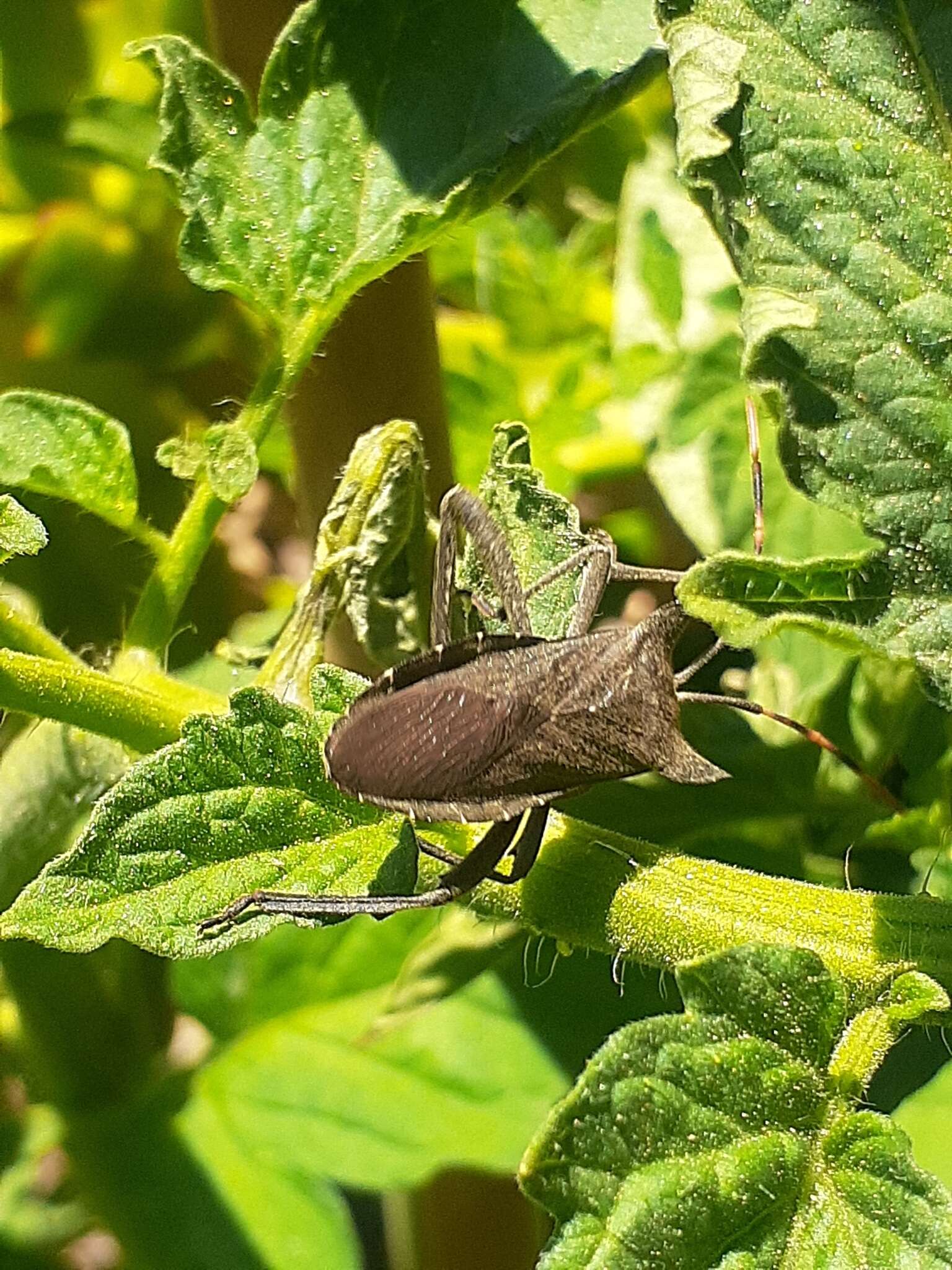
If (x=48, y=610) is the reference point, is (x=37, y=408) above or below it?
above

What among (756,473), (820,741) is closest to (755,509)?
(756,473)

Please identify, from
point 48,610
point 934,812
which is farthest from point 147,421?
point 934,812

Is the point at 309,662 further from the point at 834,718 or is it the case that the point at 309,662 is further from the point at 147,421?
the point at 147,421

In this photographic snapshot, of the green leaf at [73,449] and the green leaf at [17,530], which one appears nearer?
the green leaf at [17,530]

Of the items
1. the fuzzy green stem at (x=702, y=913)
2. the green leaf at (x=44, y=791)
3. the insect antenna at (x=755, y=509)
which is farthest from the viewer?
the insect antenna at (x=755, y=509)

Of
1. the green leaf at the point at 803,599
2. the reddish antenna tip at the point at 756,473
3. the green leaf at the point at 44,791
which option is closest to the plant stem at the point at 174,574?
the green leaf at the point at 44,791

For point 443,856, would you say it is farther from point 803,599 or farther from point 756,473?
point 756,473

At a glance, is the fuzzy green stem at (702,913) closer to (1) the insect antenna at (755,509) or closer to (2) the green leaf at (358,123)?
(1) the insect antenna at (755,509)

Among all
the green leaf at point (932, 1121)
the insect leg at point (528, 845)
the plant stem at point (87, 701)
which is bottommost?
the green leaf at point (932, 1121)
